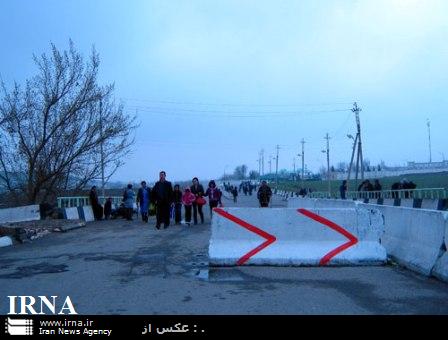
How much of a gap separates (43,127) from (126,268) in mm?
18384

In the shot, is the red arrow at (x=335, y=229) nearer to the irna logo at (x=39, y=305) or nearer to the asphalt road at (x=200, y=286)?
the asphalt road at (x=200, y=286)

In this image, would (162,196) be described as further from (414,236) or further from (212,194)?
(414,236)

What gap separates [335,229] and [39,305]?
529cm

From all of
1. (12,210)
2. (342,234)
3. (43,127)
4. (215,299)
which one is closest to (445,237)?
(342,234)

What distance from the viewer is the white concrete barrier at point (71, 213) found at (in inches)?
860

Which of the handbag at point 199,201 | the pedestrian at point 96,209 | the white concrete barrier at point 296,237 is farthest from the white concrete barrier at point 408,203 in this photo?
the pedestrian at point 96,209

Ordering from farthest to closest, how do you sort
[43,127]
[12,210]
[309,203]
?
1. [43,127]
2. [309,203]
3. [12,210]

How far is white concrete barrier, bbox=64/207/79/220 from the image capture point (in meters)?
21.8

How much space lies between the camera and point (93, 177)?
28953 millimetres

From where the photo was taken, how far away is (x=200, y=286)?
25.2 feet

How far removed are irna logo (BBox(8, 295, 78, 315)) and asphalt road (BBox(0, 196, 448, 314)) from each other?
105 millimetres

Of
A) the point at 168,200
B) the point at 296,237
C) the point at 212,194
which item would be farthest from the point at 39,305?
the point at 212,194

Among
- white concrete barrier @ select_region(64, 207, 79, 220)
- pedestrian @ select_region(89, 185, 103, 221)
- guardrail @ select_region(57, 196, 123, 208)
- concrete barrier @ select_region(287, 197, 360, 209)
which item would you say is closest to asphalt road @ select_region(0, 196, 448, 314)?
concrete barrier @ select_region(287, 197, 360, 209)

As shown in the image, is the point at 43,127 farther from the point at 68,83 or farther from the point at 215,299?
the point at 215,299
